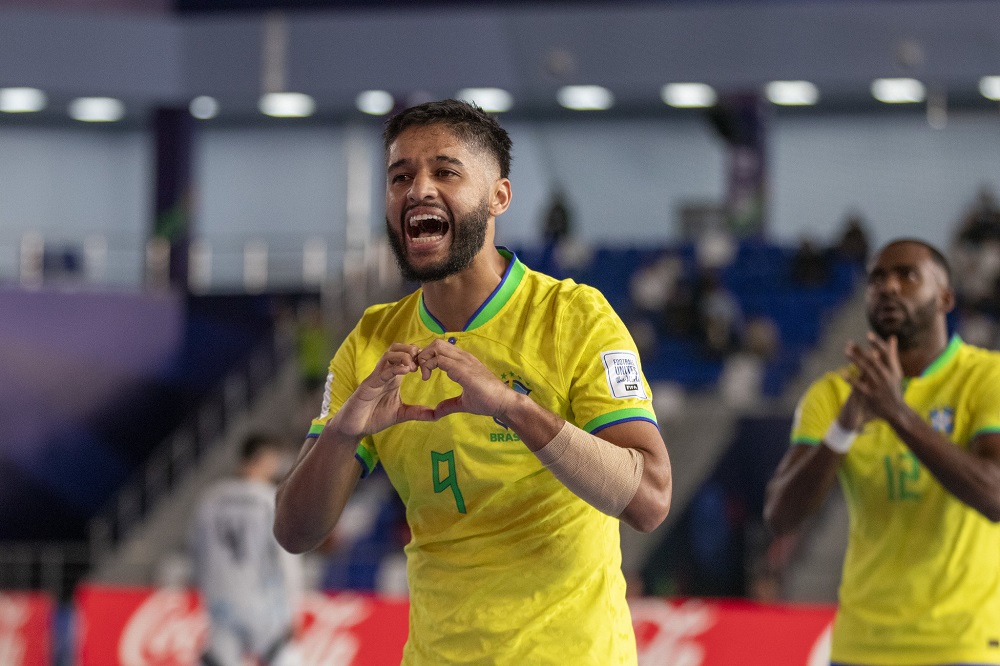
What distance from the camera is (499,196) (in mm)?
3463

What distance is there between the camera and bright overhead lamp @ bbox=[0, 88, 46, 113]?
21.2 m

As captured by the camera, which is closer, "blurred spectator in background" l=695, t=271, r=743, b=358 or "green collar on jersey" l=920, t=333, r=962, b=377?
"green collar on jersey" l=920, t=333, r=962, b=377

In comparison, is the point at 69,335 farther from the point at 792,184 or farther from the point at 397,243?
the point at 397,243

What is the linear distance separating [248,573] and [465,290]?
5886mm

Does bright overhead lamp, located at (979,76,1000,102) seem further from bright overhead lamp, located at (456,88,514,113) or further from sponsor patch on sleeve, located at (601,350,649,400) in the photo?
sponsor patch on sleeve, located at (601,350,649,400)

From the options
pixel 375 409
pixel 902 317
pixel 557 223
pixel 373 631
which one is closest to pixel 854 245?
pixel 557 223

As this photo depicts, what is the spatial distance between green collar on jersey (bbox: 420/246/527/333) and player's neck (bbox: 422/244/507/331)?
0.02 meters

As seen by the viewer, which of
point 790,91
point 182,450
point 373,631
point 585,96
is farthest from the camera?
point 585,96

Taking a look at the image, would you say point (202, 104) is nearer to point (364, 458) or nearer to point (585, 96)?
point (585, 96)

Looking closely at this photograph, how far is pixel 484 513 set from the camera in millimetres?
3328

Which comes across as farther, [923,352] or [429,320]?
[923,352]

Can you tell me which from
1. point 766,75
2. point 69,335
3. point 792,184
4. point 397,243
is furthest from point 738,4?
point 397,243

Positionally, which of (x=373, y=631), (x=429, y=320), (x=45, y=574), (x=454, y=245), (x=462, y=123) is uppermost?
(x=462, y=123)

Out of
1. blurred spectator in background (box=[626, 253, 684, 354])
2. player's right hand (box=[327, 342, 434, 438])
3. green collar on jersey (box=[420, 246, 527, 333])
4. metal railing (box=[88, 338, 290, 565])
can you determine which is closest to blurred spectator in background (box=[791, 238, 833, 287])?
blurred spectator in background (box=[626, 253, 684, 354])
